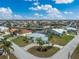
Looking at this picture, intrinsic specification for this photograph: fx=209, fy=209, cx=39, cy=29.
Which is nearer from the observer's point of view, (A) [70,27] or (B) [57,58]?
(B) [57,58]

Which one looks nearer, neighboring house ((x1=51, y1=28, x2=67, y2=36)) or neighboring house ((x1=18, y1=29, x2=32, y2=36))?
neighboring house ((x1=18, y1=29, x2=32, y2=36))

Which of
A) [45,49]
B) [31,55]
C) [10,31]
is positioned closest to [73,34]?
[10,31]

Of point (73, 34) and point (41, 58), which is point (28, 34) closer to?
point (73, 34)

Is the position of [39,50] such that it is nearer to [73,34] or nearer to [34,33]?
[34,33]

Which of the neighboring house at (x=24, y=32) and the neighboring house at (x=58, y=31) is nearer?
the neighboring house at (x=24, y=32)

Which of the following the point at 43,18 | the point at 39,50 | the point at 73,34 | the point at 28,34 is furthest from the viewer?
the point at 73,34

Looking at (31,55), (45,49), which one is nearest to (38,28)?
(45,49)

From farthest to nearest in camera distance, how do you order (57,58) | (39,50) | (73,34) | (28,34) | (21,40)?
(73,34) → (28,34) → (21,40) → (39,50) → (57,58)

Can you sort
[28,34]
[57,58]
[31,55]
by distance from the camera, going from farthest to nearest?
1. [28,34]
2. [31,55]
3. [57,58]

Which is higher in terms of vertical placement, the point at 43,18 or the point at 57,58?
the point at 43,18

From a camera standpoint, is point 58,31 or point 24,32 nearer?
point 24,32
